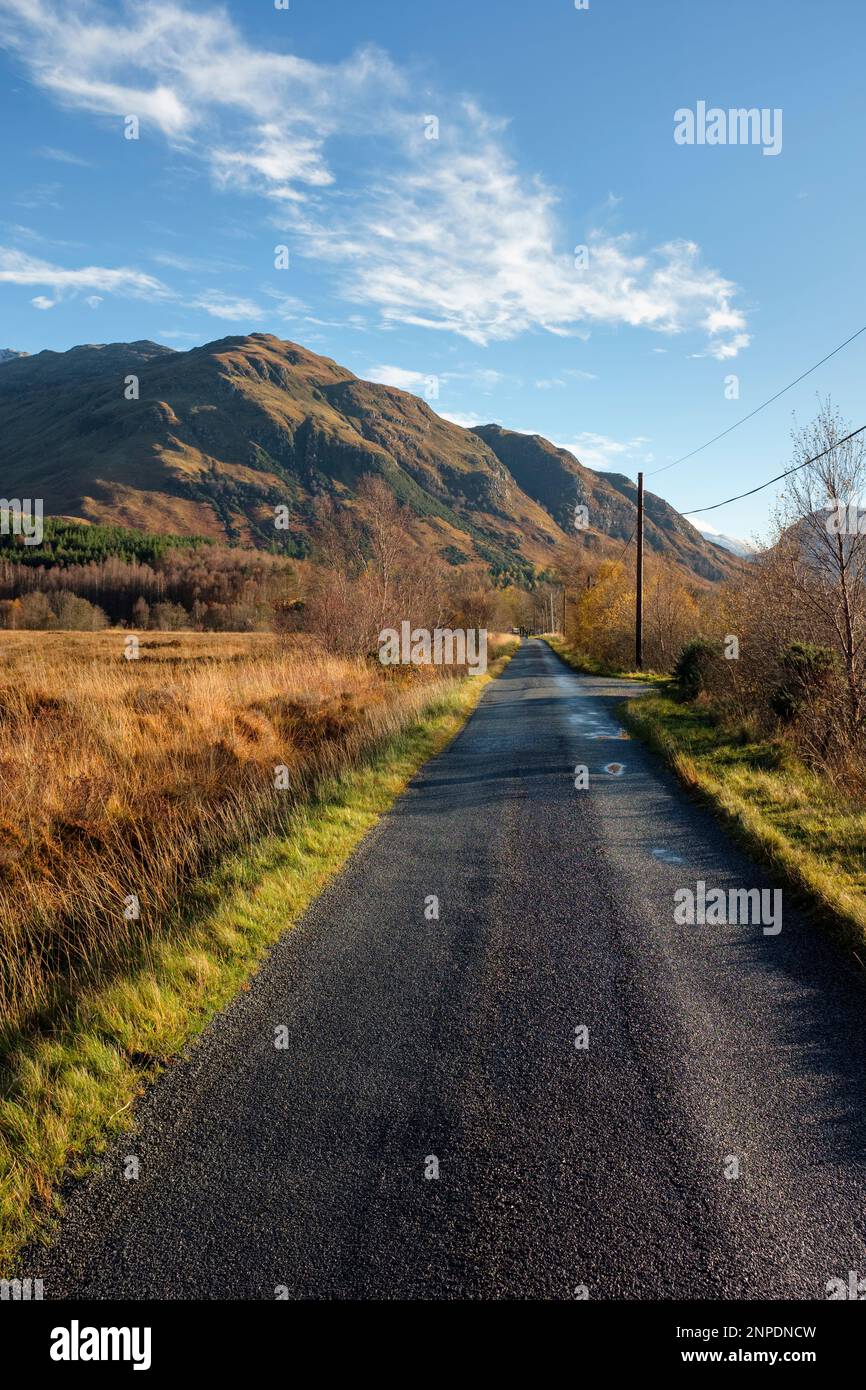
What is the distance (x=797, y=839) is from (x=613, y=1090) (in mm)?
4881

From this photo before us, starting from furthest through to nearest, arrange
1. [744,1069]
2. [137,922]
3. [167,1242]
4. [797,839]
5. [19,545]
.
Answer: [19,545] → [797,839] → [137,922] → [744,1069] → [167,1242]

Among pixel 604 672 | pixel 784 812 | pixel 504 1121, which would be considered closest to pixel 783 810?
pixel 784 812

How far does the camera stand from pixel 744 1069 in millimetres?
3617

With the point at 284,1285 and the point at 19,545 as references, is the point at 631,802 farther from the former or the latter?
the point at 19,545

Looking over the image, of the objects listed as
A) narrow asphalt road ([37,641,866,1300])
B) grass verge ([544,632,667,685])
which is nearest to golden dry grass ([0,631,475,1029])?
narrow asphalt road ([37,641,866,1300])

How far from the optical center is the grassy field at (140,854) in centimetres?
356

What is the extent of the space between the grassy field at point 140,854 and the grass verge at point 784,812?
14.4 ft

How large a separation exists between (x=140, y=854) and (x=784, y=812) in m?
7.70

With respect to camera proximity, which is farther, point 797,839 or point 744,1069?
point 797,839

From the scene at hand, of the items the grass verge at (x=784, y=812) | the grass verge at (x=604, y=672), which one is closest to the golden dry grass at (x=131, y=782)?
the grass verge at (x=784, y=812)

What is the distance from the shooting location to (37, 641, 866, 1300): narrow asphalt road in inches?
97.4

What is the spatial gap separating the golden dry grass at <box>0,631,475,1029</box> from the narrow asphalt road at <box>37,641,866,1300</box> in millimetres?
1911

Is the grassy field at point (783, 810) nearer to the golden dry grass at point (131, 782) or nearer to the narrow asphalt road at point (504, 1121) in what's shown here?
the narrow asphalt road at point (504, 1121)

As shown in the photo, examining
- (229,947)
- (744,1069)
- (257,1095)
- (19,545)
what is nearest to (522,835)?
(229,947)
